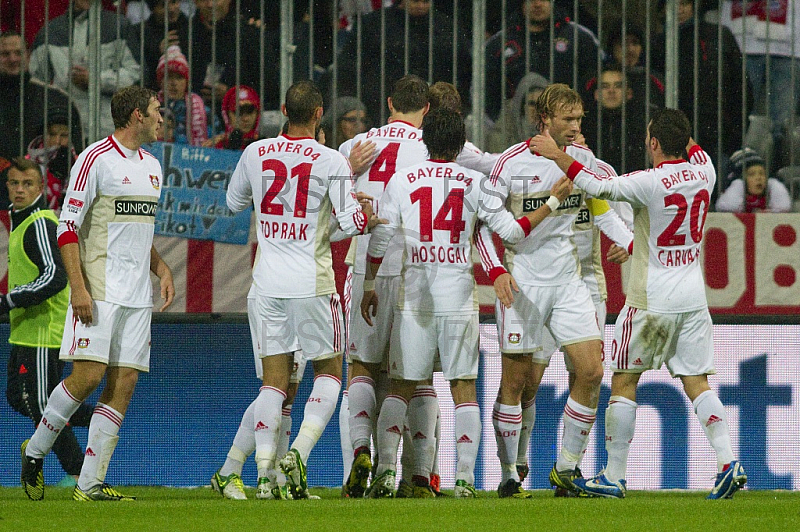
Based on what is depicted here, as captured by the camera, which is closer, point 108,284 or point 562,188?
point 108,284

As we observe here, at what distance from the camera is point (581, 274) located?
6953mm

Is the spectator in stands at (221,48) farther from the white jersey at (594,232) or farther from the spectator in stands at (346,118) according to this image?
the white jersey at (594,232)

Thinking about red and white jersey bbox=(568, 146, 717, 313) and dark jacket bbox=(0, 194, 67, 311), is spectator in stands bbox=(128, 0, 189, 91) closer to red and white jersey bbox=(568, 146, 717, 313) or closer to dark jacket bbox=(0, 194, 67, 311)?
dark jacket bbox=(0, 194, 67, 311)

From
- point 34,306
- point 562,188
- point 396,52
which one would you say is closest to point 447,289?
point 562,188

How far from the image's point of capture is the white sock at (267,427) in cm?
643

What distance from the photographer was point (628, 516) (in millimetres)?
5578

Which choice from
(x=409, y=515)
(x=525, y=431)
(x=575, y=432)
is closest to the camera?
(x=409, y=515)

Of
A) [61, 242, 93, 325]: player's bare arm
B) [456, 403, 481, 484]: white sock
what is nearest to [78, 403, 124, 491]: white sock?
[61, 242, 93, 325]: player's bare arm

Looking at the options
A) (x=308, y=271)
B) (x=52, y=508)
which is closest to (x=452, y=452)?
(x=308, y=271)

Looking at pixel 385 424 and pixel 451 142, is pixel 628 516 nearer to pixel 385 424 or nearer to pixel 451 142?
pixel 385 424

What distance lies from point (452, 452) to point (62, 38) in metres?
3.67

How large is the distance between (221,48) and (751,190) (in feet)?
11.7

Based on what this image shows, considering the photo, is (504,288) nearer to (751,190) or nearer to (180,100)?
(751,190)

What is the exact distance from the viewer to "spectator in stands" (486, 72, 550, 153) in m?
8.55
